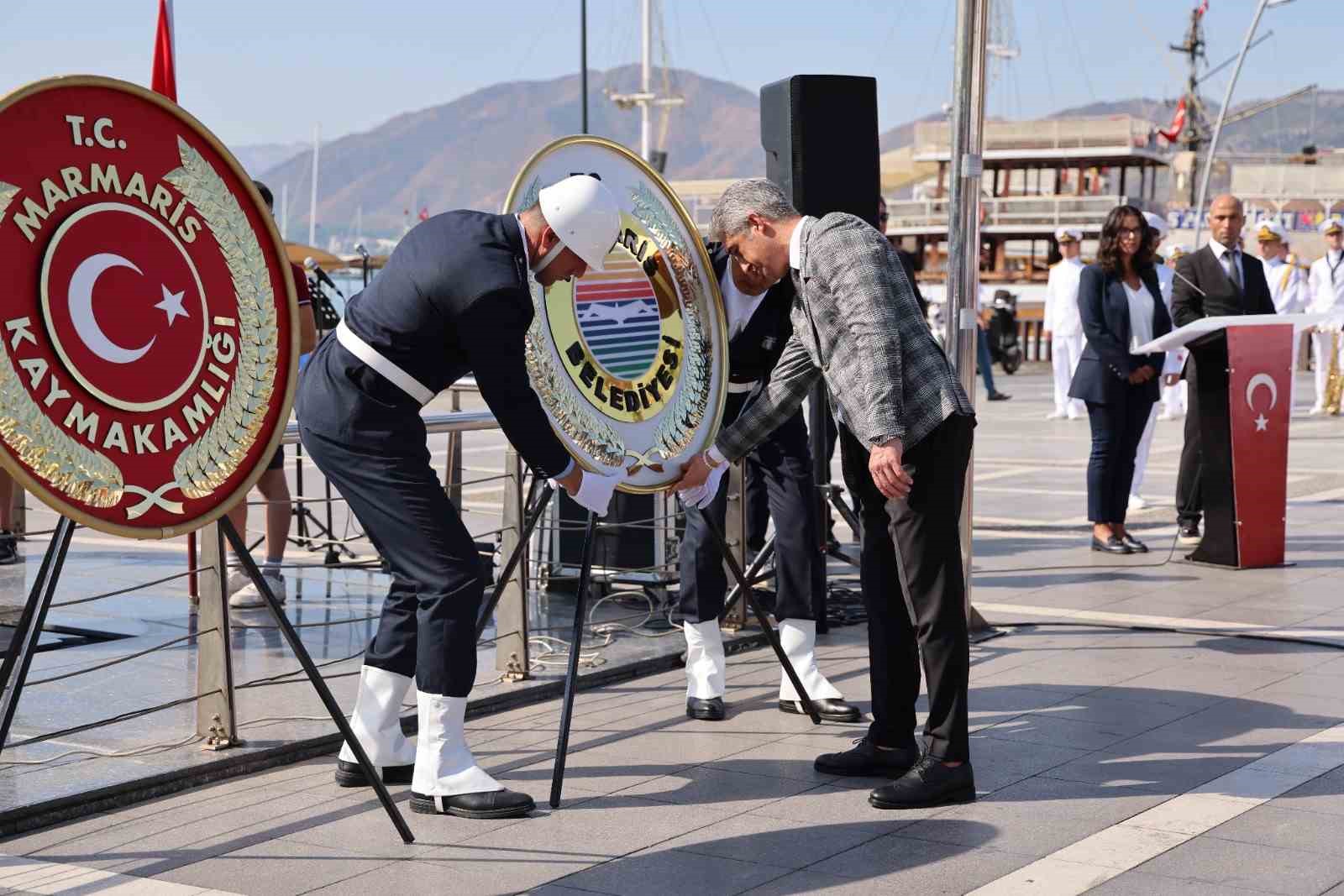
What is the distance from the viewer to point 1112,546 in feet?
33.7

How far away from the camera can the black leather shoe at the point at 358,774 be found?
5.20 meters

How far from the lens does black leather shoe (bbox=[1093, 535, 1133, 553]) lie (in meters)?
Result: 10.2

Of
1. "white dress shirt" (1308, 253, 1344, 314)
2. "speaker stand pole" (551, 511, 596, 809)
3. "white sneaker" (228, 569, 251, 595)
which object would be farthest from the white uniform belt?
"white dress shirt" (1308, 253, 1344, 314)

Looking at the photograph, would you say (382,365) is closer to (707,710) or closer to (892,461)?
(892,461)

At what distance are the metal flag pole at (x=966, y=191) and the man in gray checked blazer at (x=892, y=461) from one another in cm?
200

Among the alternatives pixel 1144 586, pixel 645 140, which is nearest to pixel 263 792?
pixel 1144 586

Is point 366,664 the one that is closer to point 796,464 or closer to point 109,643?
point 796,464

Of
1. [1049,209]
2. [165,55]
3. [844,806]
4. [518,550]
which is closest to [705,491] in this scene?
[518,550]

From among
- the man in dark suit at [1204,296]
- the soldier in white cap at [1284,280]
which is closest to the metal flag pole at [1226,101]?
the soldier in white cap at [1284,280]

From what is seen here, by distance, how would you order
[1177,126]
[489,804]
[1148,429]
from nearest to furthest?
[489,804]
[1148,429]
[1177,126]

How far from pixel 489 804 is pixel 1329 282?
18.6m

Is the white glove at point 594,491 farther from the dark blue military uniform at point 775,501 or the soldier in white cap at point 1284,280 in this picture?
the soldier in white cap at point 1284,280

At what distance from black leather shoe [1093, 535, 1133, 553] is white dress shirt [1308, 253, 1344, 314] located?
12.0 metres

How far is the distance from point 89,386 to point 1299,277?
1977cm
